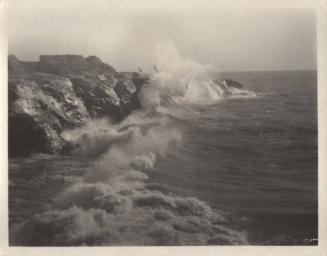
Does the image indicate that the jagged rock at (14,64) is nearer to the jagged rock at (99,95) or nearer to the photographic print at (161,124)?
the photographic print at (161,124)

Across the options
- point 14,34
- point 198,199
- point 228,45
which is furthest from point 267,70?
point 14,34

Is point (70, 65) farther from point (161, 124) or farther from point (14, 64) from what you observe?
point (161, 124)

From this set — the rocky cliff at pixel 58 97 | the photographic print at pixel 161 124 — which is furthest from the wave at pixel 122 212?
the rocky cliff at pixel 58 97

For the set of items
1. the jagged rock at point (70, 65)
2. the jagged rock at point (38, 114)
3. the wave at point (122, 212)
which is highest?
the jagged rock at point (70, 65)

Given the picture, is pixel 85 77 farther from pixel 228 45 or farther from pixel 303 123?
pixel 303 123

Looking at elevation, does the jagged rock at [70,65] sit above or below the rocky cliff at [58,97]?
above

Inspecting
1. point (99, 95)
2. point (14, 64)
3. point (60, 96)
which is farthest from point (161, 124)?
point (14, 64)

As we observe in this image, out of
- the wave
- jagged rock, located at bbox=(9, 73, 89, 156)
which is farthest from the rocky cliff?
the wave
